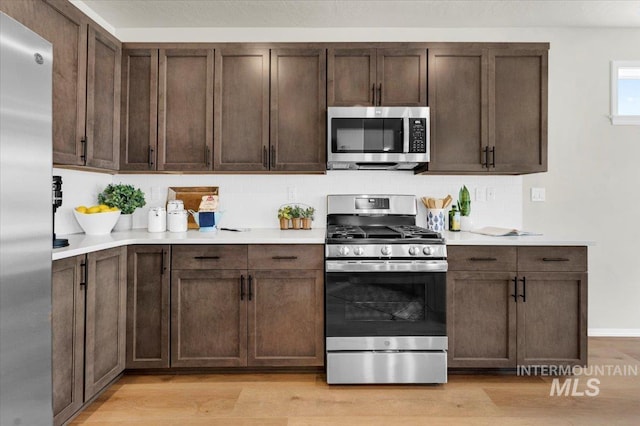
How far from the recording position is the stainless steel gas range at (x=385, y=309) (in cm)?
240

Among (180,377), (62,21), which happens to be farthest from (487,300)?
(62,21)

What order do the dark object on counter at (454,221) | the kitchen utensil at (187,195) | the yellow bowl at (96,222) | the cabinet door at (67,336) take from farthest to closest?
the kitchen utensil at (187,195), the dark object on counter at (454,221), the yellow bowl at (96,222), the cabinet door at (67,336)

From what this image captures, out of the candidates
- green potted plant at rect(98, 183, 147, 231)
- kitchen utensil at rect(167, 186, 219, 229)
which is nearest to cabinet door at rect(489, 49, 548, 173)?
kitchen utensil at rect(167, 186, 219, 229)

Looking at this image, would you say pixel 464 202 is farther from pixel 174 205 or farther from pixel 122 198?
pixel 122 198

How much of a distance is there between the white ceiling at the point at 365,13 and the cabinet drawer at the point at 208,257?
173 centimetres

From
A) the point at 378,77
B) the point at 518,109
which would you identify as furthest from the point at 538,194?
the point at 378,77

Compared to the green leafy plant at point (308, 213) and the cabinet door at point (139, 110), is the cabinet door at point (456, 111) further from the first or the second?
the cabinet door at point (139, 110)

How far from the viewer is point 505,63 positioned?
2.82m

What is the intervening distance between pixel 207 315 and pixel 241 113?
56.2 inches

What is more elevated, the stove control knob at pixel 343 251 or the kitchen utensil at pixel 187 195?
the kitchen utensil at pixel 187 195

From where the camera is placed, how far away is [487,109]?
281 centimetres

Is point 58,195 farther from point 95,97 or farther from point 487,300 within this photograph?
point 487,300

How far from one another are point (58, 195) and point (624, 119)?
4093 mm

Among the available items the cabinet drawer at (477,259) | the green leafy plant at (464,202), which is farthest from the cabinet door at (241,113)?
the green leafy plant at (464,202)
